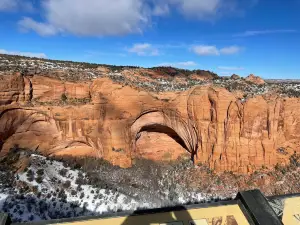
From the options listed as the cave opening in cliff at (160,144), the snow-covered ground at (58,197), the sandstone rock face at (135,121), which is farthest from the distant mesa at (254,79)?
the snow-covered ground at (58,197)

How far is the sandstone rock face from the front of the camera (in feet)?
90.3

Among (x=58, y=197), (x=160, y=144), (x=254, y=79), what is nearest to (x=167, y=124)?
(x=160, y=144)

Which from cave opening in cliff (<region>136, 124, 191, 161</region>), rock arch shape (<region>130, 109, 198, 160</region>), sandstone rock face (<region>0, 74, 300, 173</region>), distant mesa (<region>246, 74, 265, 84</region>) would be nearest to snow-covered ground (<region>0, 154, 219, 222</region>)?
sandstone rock face (<region>0, 74, 300, 173</region>)

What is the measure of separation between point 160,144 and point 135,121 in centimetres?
462

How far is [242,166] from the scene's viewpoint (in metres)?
28.5

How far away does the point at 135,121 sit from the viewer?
30.3 m

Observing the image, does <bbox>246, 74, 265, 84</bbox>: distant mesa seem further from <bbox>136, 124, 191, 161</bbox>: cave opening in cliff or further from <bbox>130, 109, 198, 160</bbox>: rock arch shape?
<bbox>136, 124, 191, 161</bbox>: cave opening in cliff

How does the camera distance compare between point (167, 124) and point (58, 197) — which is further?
point (167, 124)

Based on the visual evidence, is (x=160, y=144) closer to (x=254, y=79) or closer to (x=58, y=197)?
(x=58, y=197)

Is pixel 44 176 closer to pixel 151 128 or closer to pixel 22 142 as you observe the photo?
pixel 22 142

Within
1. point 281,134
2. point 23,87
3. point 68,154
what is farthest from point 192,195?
point 23,87

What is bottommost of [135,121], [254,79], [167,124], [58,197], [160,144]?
[58,197]

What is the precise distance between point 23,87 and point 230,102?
2024 centimetres

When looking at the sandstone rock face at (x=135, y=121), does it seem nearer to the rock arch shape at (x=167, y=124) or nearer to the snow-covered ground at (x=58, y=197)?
the rock arch shape at (x=167, y=124)
